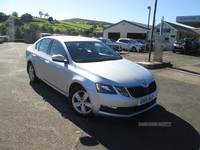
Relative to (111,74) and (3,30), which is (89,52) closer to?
(111,74)

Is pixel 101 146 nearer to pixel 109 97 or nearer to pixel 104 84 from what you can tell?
pixel 109 97

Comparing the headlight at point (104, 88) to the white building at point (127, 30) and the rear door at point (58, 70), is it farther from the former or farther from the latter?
the white building at point (127, 30)

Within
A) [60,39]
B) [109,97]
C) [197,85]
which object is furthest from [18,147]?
[197,85]

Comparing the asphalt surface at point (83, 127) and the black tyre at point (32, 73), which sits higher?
the black tyre at point (32, 73)

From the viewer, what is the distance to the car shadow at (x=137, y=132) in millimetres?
2562

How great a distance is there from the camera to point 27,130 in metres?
2.81

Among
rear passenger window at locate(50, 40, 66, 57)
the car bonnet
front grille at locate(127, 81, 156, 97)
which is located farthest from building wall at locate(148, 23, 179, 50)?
front grille at locate(127, 81, 156, 97)

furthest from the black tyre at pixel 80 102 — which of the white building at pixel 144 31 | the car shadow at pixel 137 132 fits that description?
the white building at pixel 144 31

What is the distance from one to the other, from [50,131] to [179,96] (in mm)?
3880

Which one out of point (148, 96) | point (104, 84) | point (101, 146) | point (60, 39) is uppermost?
point (60, 39)

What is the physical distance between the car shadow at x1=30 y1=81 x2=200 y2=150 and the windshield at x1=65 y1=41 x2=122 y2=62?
1.25 metres

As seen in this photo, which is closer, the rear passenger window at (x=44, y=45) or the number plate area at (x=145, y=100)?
the number plate area at (x=145, y=100)

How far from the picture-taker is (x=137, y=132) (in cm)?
291

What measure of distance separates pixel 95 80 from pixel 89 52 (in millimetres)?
1297
